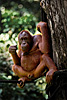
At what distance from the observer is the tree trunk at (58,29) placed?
44.7 inches

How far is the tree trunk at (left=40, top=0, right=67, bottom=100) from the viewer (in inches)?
44.7

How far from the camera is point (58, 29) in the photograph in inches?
46.4

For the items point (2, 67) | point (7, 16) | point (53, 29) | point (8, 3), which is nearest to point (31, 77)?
point (53, 29)

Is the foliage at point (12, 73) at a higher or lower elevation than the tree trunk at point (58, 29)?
lower

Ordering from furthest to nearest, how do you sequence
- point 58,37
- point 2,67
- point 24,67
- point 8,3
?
point 8,3, point 2,67, point 24,67, point 58,37

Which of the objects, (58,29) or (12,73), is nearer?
(58,29)

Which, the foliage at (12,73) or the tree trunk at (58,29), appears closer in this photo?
the tree trunk at (58,29)

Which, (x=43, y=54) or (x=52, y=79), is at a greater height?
(x=43, y=54)

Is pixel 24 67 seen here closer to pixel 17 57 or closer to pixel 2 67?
pixel 17 57

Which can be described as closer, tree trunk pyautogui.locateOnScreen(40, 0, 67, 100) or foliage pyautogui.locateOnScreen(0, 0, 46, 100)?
tree trunk pyautogui.locateOnScreen(40, 0, 67, 100)

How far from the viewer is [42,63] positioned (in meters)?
1.29

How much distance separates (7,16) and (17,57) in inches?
89.3

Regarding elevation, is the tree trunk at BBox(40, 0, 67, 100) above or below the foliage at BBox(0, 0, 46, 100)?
above

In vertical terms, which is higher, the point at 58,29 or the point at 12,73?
the point at 58,29
